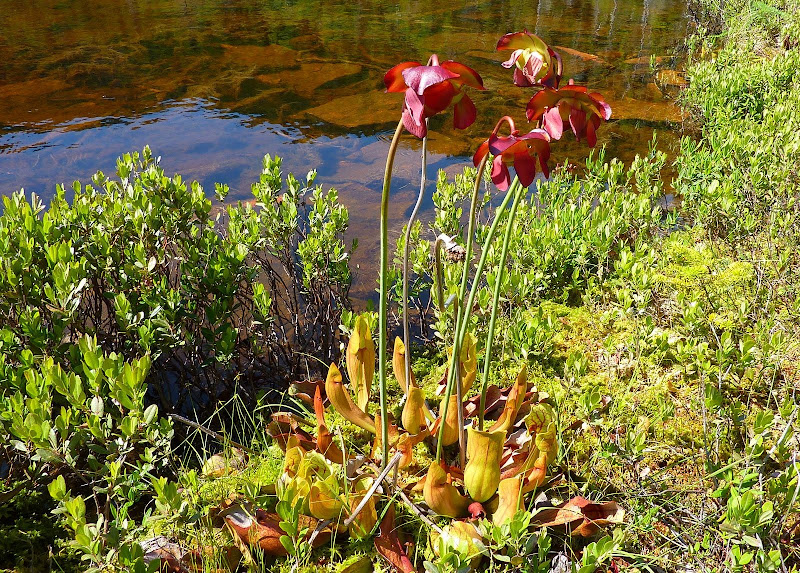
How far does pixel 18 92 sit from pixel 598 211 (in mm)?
7955

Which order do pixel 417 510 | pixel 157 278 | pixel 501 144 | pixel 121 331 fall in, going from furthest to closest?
pixel 157 278 → pixel 121 331 → pixel 417 510 → pixel 501 144

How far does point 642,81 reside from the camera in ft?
30.5

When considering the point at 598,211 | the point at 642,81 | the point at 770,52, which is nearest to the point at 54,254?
the point at 598,211

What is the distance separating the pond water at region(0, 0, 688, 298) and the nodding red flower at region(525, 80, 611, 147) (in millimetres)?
3107

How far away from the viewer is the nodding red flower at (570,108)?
1599 mm

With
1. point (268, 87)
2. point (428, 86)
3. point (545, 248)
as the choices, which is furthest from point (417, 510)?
point (268, 87)

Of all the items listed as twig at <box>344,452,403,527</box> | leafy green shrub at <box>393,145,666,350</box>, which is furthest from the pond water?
twig at <box>344,452,403,527</box>

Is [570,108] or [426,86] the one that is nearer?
[426,86]

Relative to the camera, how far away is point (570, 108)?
1.62 m

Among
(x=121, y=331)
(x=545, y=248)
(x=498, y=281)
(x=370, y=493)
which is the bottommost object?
(x=370, y=493)

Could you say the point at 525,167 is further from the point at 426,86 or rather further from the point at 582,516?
the point at 582,516

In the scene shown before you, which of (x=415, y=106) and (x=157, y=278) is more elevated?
(x=415, y=106)

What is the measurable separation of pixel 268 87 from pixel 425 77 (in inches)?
303

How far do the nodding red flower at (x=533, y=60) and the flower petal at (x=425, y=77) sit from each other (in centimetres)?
27
